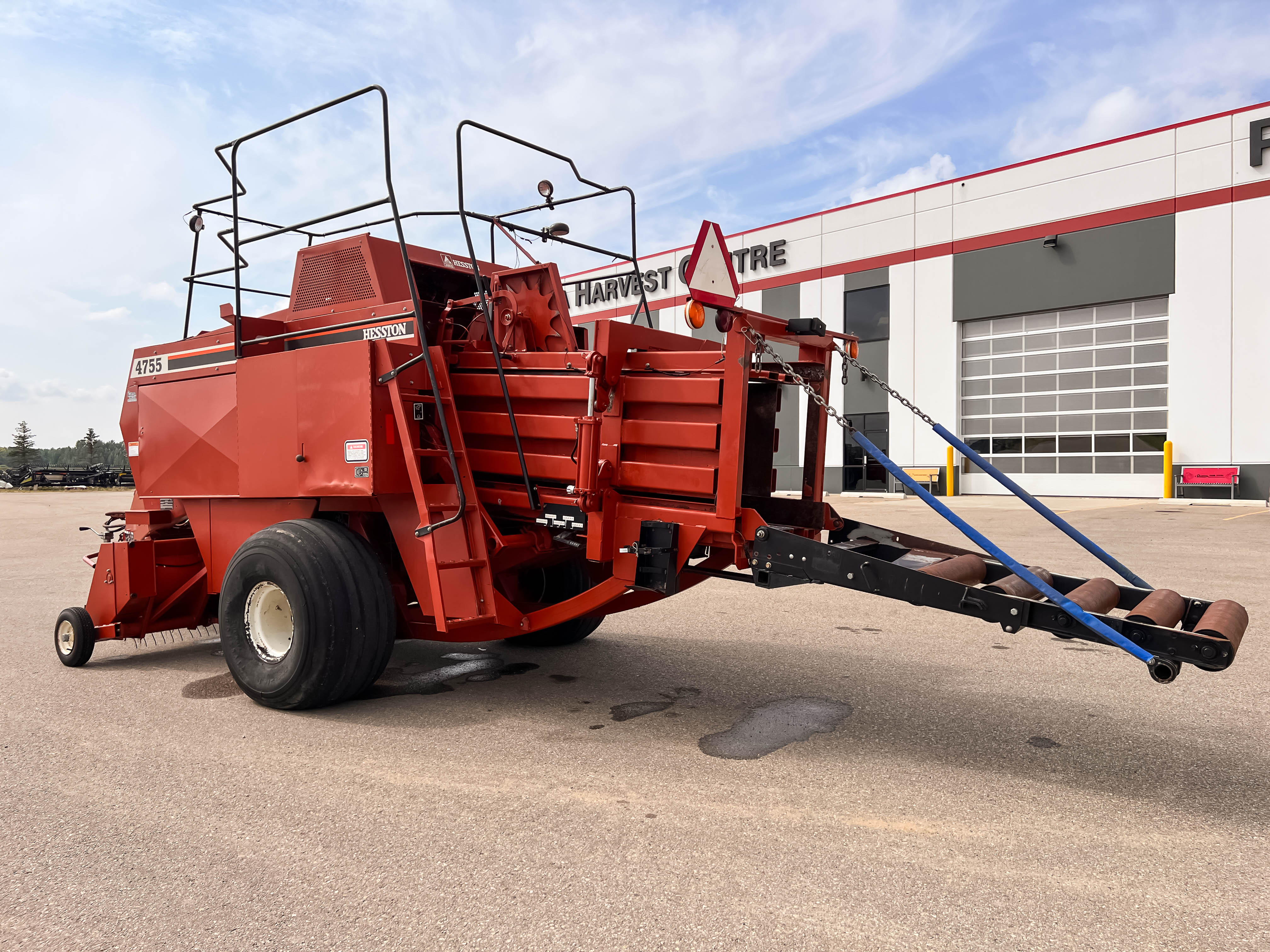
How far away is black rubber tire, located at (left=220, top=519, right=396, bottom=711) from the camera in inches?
177

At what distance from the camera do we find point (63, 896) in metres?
2.72

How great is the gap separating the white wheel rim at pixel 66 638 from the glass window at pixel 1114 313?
23.7m

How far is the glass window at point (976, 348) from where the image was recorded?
81.3 feet

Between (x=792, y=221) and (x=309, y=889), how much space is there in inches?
1121

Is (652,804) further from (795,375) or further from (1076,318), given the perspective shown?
(1076,318)

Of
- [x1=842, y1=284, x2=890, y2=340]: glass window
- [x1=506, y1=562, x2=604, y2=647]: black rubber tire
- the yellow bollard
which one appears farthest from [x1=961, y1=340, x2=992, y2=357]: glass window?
[x1=506, y1=562, x2=604, y2=647]: black rubber tire

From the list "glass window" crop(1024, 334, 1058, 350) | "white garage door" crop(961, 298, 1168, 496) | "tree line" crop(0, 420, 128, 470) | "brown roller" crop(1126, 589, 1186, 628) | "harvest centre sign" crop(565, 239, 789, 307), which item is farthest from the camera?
"tree line" crop(0, 420, 128, 470)

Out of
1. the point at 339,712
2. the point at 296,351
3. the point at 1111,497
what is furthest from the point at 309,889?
the point at 1111,497

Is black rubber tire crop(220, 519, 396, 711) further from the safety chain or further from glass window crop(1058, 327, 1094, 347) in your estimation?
glass window crop(1058, 327, 1094, 347)

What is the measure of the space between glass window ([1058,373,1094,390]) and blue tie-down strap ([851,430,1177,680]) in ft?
70.3

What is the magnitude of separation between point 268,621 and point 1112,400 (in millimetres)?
22961

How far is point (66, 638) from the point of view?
19.2ft

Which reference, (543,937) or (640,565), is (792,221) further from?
(543,937)

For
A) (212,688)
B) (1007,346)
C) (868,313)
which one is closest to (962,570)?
(212,688)
